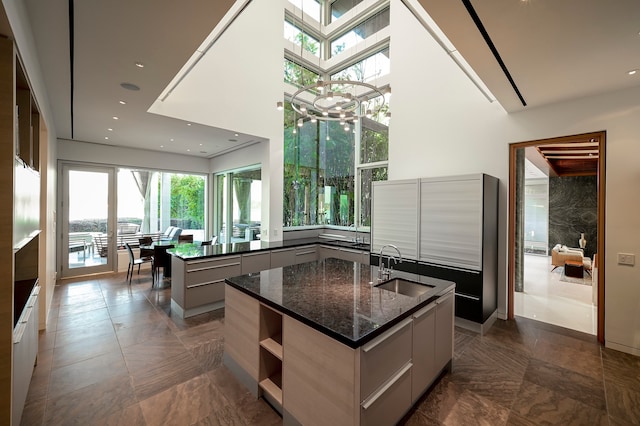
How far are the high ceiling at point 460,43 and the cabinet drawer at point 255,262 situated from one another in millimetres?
2525

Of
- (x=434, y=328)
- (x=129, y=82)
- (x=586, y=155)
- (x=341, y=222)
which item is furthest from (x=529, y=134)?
(x=129, y=82)

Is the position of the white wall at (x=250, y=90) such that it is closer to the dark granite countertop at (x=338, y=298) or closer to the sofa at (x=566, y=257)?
the dark granite countertop at (x=338, y=298)

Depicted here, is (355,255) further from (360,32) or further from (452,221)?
(360,32)

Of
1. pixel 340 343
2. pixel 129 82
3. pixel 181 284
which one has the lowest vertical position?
pixel 181 284

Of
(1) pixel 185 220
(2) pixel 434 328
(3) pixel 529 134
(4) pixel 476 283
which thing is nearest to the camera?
(2) pixel 434 328

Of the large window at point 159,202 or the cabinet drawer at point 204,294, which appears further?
the large window at point 159,202

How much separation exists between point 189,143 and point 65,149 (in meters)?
2.47

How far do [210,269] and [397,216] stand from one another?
2.82 m

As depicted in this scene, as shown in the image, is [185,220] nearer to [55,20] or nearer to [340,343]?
[55,20]

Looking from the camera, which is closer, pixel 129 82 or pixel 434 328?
pixel 434 328

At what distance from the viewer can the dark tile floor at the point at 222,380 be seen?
2.03m

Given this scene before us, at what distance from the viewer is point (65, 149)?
5.57 metres

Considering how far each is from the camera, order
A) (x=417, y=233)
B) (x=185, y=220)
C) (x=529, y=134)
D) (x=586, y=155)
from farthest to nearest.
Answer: (x=185, y=220) → (x=586, y=155) → (x=417, y=233) → (x=529, y=134)

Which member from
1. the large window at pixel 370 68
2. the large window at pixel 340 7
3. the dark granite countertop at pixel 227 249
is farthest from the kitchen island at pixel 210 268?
the large window at pixel 340 7
